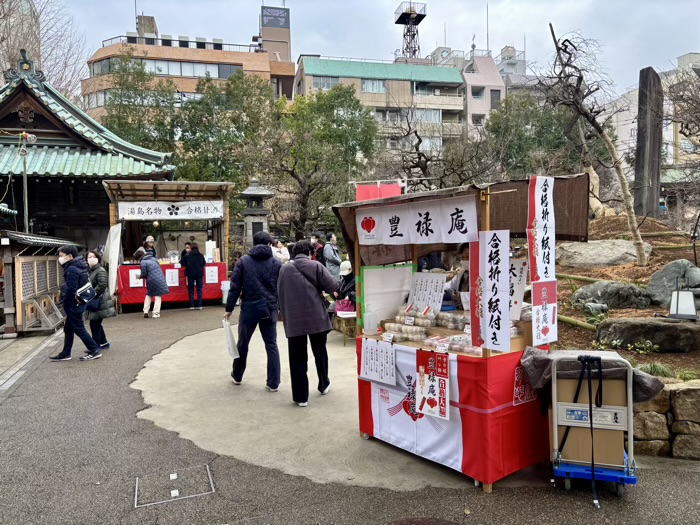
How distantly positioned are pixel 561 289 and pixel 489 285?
6.86m

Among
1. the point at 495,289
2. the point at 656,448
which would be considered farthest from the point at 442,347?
the point at 656,448

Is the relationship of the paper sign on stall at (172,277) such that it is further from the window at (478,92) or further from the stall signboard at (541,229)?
the window at (478,92)

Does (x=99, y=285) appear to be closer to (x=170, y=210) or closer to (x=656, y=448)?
(x=170, y=210)

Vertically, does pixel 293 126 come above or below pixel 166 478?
above

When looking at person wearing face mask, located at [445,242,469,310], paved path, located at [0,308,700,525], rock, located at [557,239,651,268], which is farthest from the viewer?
rock, located at [557,239,651,268]

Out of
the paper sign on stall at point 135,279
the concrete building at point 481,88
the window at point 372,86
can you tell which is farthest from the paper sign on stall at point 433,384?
the concrete building at point 481,88

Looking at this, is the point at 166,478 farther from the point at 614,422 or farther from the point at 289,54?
the point at 289,54

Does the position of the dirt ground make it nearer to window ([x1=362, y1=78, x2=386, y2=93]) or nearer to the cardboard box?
the cardboard box

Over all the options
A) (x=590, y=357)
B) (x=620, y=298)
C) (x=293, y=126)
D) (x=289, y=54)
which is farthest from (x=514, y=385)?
(x=289, y=54)

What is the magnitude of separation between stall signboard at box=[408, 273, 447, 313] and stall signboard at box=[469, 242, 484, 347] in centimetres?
103

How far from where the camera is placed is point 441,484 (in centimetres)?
394

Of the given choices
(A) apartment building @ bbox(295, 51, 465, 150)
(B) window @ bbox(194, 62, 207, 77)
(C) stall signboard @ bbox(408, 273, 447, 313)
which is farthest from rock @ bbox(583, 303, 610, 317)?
(B) window @ bbox(194, 62, 207, 77)

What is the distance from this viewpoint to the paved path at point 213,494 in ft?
11.5

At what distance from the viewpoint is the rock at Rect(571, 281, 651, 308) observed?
26.1ft
